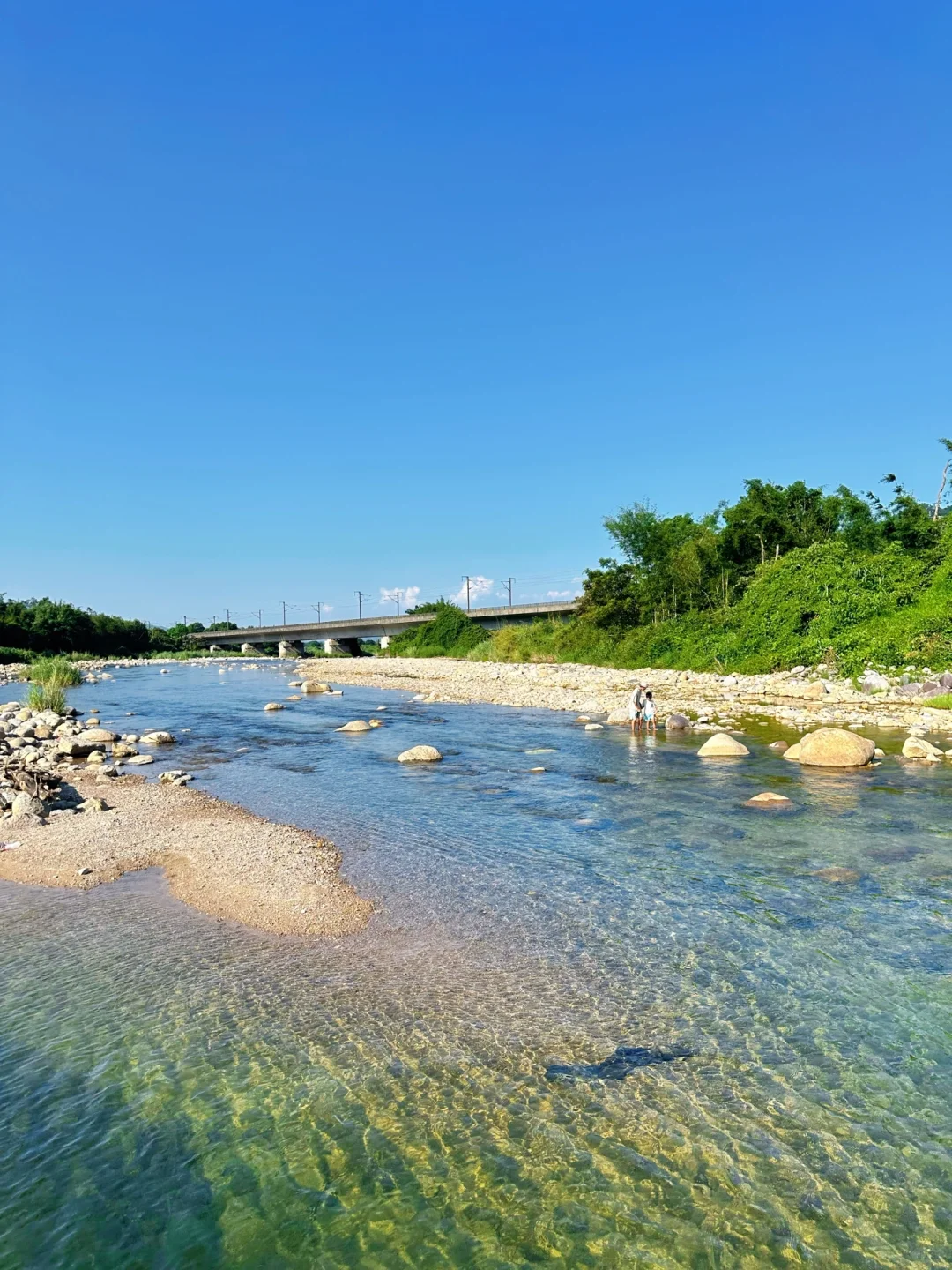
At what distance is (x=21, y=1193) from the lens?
4.62 meters

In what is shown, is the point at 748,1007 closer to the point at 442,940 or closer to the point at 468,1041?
the point at 468,1041

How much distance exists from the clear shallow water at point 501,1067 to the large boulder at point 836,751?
574 cm

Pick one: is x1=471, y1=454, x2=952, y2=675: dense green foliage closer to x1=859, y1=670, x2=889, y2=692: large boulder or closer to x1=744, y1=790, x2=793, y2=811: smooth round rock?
x1=859, y1=670, x2=889, y2=692: large boulder

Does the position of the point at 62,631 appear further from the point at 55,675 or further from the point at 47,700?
the point at 47,700

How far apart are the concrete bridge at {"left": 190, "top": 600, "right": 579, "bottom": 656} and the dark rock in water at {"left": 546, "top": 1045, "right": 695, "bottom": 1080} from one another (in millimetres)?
75122

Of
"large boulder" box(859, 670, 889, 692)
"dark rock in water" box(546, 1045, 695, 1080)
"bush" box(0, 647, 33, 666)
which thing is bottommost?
"dark rock in water" box(546, 1045, 695, 1080)

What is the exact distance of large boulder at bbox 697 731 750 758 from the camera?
1962 centimetres

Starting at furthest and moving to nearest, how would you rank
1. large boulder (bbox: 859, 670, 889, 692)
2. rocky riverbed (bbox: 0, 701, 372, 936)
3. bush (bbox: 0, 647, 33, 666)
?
1. bush (bbox: 0, 647, 33, 666)
2. large boulder (bbox: 859, 670, 889, 692)
3. rocky riverbed (bbox: 0, 701, 372, 936)

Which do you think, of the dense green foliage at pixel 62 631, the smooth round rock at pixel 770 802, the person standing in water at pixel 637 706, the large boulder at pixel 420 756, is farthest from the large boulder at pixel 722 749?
the dense green foliage at pixel 62 631

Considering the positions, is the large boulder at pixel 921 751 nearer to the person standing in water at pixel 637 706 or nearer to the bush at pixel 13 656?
the person standing in water at pixel 637 706

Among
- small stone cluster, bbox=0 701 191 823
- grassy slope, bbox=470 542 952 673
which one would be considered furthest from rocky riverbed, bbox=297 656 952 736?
small stone cluster, bbox=0 701 191 823

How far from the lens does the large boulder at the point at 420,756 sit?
20.0 metres

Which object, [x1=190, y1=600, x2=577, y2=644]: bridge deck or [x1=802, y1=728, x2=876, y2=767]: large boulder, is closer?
[x1=802, y1=728, x2=876, y2=767]: large boulder

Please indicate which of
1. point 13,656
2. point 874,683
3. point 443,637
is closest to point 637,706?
point 874,683
